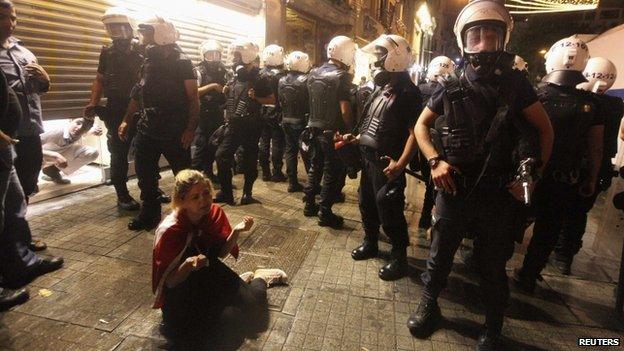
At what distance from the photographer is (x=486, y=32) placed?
7.54 feet

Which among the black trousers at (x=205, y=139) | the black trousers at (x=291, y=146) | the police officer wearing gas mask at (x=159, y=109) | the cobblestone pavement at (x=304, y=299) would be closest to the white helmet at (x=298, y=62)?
the black trousers at (x=291, y=146)

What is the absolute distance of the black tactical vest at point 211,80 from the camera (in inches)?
242

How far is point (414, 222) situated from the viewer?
209 inches

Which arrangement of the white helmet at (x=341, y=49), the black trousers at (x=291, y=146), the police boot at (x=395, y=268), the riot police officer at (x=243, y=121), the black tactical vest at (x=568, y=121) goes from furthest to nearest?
1. the black trousers at (x=291, y=146)
2. the riot police officer at (x=243, y=121)
3. the white helmet at (x=341, y=49)
4. the police boot at (x=395, y=268)
5. the black tactical vest at (x=568, y=121)

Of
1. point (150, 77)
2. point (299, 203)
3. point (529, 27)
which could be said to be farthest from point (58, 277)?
point (529, 27)

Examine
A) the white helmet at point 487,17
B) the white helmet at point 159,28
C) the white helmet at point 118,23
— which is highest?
the white helmet at point 118,23

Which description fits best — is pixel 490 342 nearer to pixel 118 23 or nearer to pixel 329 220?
pixel 329 220

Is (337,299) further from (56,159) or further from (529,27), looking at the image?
(529,27)

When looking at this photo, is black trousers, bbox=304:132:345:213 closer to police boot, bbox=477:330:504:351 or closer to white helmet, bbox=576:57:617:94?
police boot, bbox=477:330:504:351

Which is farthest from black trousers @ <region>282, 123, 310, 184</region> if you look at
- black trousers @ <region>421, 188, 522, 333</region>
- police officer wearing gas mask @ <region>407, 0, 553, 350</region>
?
black trousers @ <region>421, 188, 522, 333</region>

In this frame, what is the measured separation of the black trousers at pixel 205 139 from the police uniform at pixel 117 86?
5.02ft

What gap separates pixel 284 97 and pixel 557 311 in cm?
449

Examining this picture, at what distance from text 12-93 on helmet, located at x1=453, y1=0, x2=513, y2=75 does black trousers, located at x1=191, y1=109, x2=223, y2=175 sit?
15.6ft

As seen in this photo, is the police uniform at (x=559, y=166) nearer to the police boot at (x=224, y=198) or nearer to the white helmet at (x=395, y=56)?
the white helmet at (x=395, y=56)
